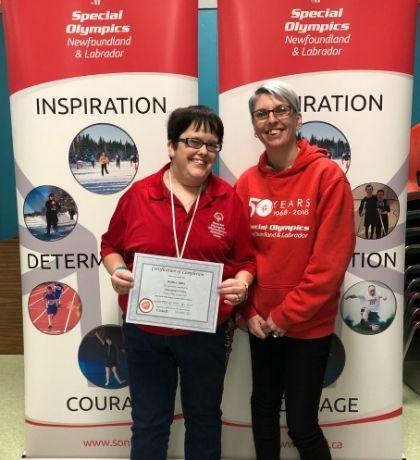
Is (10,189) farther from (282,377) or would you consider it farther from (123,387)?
(282,377)

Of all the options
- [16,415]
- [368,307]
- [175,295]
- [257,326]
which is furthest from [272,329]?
[16,415]

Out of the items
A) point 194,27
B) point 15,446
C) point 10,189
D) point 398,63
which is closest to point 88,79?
point 194,27

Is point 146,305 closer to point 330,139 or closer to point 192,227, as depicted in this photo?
point 192,227

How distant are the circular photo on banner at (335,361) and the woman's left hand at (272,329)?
551 millimetres

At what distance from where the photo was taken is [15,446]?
234cm

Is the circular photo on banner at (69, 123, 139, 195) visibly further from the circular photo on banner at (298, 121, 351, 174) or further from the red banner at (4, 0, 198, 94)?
the circular photo on banner at (298, 121, 351, 174)

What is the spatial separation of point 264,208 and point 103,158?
29.6 inches

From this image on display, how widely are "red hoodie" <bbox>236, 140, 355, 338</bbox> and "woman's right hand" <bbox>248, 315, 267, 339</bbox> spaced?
0.03 m

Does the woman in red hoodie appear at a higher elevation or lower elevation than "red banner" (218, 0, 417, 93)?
lower

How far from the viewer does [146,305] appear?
5.14ft

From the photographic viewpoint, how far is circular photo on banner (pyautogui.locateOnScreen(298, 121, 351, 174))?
6.52 feet

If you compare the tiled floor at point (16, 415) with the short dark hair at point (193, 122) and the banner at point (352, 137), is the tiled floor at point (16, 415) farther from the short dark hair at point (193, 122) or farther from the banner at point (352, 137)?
the short dark hair at point (193, 122)

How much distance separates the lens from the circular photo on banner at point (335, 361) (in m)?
2.11

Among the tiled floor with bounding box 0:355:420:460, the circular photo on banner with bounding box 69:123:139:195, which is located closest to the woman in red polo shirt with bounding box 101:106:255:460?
the circular photo on banner with bounding box 69:123:139:195
